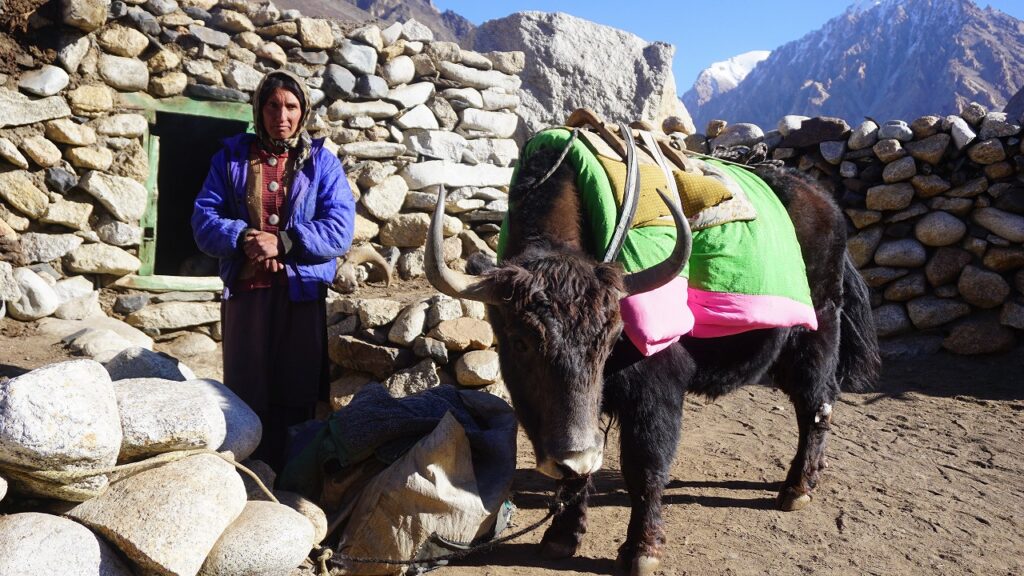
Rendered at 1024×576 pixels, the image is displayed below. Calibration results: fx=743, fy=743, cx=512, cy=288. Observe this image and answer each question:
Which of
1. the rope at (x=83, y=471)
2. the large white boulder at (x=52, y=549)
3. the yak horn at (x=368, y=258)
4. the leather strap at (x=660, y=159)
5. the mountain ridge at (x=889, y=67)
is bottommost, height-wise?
the large white boulder at (x=52, y=549)

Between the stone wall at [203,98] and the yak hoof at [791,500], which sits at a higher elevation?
the stone wall at [203,98]

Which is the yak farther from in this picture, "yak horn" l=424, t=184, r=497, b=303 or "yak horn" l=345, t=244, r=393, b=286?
"yak horn" l=345, t=244, r=393, b=286

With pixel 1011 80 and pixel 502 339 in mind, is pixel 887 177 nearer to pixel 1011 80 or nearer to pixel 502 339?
pixel 502 339

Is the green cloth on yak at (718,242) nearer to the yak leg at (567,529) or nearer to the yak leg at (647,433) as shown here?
the yak leg at (647,433)

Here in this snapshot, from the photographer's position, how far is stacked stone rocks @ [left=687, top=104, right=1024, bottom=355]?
5.71 meters

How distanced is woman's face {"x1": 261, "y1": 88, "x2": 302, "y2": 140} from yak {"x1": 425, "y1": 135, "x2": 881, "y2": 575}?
0.92 m

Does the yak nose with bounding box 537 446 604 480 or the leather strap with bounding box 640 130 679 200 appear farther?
the leather strap with bounding box 640 130 679 200

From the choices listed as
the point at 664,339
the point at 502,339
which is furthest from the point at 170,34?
the point at 664,339

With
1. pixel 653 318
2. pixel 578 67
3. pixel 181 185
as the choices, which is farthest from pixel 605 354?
pixel 181 185

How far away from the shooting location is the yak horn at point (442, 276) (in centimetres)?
214

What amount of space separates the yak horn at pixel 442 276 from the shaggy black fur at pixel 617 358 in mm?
50

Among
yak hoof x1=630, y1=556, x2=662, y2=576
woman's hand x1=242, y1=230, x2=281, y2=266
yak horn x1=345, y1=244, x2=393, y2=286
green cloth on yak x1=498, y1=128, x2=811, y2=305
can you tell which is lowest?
yak hoof x1=630, y1=556, x2=662, y2=576

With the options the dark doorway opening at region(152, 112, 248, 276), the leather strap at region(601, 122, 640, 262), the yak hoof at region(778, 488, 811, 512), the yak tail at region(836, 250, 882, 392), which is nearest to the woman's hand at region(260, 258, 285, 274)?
the leather strap at region(601, 122, 640, 262)

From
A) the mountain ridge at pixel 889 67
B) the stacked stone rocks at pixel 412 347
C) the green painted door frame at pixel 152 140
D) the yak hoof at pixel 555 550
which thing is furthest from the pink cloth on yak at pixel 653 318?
the mountain ridge at pixel 889 67
